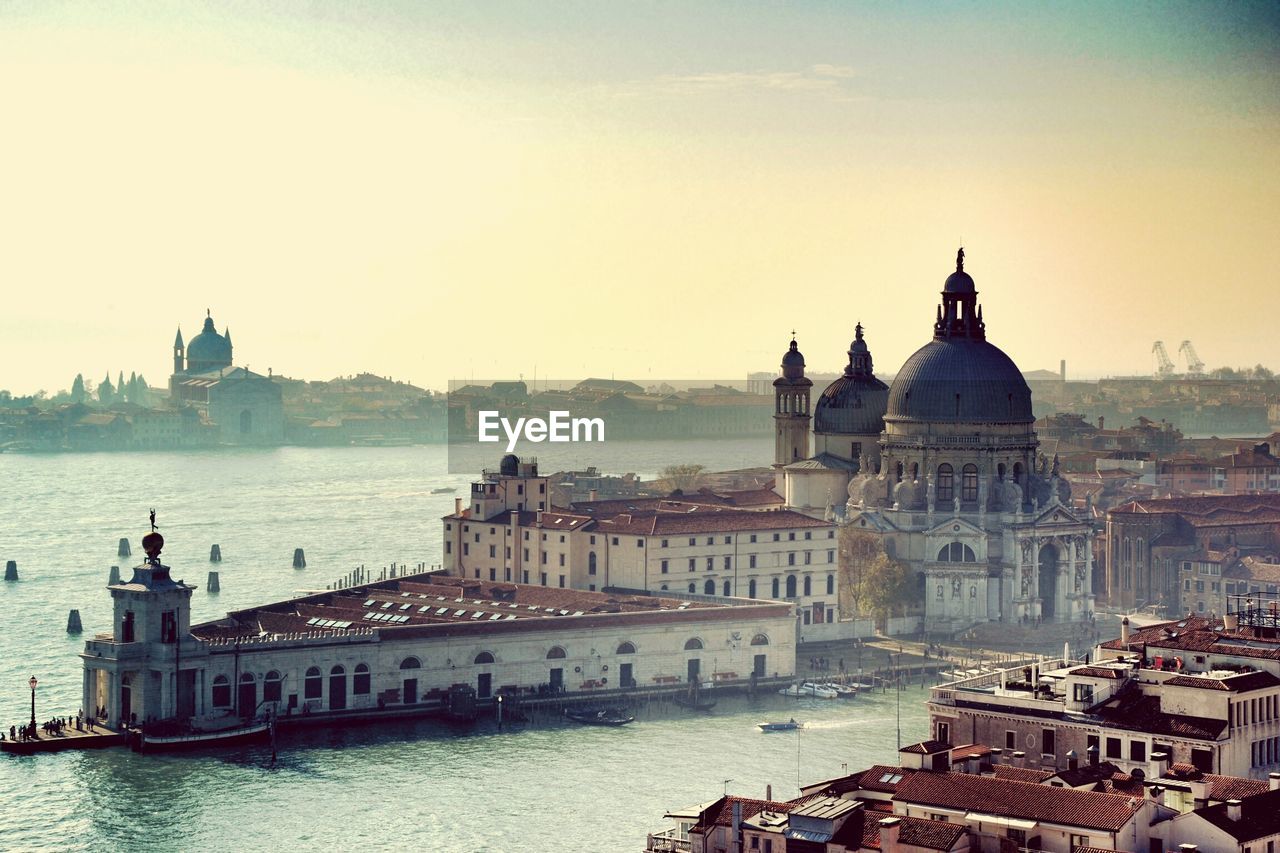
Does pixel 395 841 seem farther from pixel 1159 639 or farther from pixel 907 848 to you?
pixel 907 848

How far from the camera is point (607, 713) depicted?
41938 mm

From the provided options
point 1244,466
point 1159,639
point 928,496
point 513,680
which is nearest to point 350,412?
point 1244,466

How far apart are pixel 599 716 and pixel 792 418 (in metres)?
21.3

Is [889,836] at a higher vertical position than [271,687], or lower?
higher

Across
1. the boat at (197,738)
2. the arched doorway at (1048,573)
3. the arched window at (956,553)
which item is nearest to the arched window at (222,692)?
the boat at (197,738)

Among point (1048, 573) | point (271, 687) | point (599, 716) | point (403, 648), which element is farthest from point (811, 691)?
point (1048, 573)

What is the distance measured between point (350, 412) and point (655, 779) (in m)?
151

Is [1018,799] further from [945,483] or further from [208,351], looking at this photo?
[208,351]

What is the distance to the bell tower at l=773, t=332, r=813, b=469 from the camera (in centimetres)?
6150

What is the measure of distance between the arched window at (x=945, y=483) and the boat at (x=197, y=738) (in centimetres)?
2133

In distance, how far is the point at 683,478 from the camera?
85875 mm

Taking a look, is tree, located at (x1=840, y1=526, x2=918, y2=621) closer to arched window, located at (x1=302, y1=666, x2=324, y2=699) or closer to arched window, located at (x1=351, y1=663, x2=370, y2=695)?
arched window, located at (x1=351, y1=663, x2=370, y2=695)

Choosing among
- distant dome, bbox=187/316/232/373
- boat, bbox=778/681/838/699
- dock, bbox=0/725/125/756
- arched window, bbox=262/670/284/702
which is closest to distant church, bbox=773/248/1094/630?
boat, bbox=778/681/838/699

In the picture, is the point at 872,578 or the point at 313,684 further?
the point at 872,578
